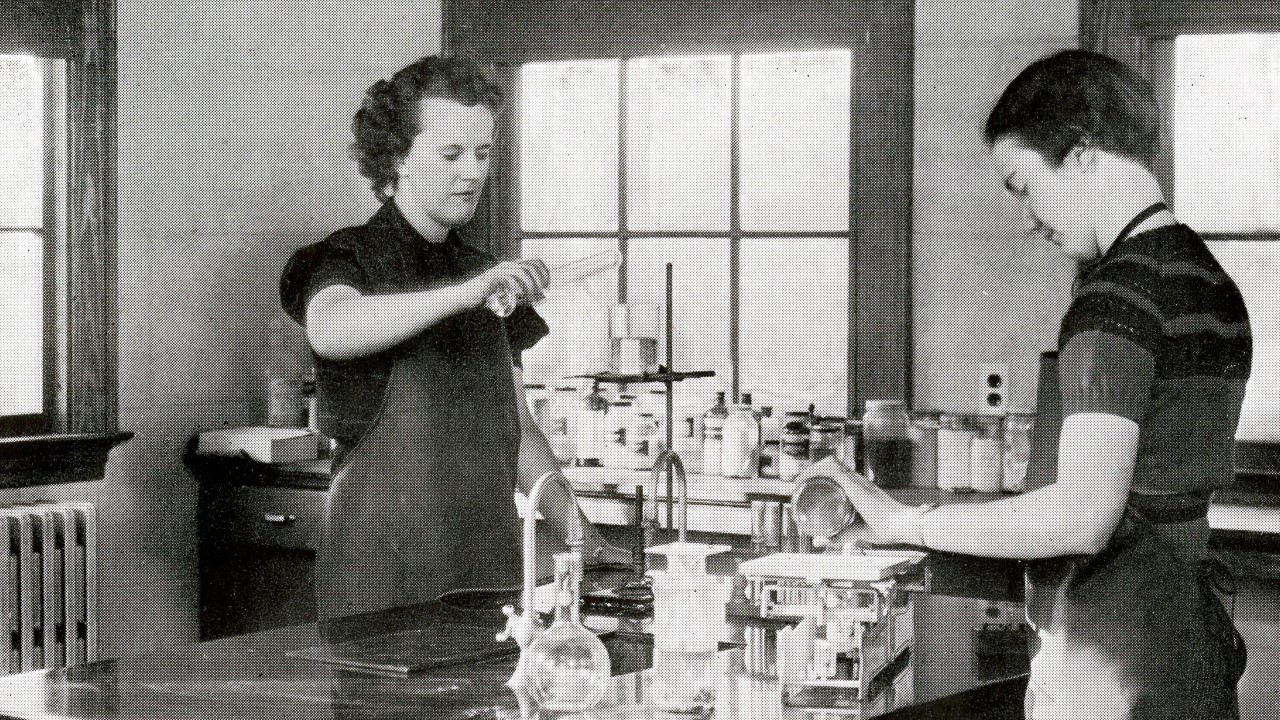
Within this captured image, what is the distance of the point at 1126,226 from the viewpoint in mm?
2078

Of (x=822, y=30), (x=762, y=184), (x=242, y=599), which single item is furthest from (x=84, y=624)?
(x=822, y=30)

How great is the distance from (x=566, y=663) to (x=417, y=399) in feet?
3.78

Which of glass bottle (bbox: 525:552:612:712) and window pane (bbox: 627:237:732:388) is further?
window pane (bbox: 627:237:732:388)

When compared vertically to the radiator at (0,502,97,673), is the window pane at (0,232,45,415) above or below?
above

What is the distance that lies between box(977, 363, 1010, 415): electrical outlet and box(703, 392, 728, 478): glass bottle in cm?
73

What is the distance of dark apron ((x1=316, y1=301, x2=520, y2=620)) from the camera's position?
3.01m

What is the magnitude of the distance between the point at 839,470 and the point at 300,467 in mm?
2870

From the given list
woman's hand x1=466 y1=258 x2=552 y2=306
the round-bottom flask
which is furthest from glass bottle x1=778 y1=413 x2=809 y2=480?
the round-bottom flask

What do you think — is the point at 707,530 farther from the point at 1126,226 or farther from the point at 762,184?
the point at 1126,226

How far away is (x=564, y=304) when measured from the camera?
5195 millimetres

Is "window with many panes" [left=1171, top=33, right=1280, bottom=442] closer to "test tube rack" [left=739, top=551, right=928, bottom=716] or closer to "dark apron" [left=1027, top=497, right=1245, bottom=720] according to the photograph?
"dark apron" [left=1027, top=497, right=1245, bottom=720]

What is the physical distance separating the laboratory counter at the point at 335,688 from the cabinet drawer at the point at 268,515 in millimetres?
2253

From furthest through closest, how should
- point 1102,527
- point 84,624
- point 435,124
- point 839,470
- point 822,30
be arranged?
point 822,30, point 84,624, point 435,124, point 839,470, point 1102,527

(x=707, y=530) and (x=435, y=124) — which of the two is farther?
(x=707, y=530)
